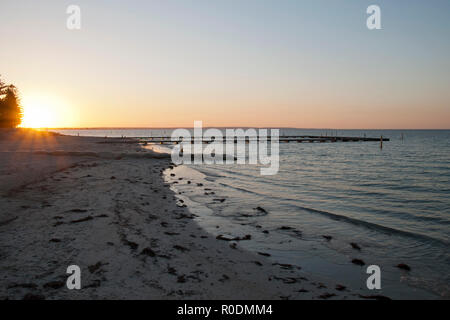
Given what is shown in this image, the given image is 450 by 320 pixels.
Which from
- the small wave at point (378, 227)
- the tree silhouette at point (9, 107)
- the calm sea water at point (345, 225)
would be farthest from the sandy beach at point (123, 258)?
the tree silhouette at point (9, 107)

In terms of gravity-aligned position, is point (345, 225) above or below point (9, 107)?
below

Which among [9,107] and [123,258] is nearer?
[123,258]

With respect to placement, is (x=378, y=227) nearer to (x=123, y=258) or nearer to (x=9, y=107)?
(x=123, y=258)

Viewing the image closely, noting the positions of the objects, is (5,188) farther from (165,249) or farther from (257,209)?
(257,209)

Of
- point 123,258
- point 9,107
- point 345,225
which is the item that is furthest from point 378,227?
point 9,107

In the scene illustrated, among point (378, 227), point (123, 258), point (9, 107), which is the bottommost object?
A: point (378, 227)

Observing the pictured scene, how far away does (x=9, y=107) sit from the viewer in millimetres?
61750

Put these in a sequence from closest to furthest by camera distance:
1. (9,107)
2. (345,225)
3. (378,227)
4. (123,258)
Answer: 1. (123,258)
2. (378,227)
3. (345,225)
4. (9,107)

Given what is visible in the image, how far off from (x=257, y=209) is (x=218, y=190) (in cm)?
509

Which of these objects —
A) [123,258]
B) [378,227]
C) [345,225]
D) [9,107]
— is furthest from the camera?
[9,107]

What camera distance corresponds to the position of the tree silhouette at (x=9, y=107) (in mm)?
59250

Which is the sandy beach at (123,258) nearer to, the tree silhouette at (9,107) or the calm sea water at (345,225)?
the calm sea water at (345,225)
